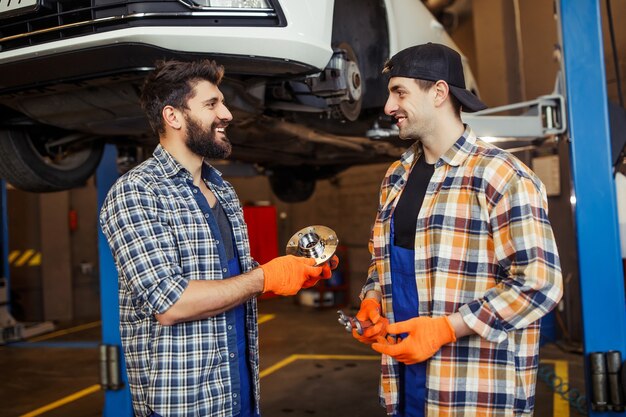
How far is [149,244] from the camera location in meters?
1.41

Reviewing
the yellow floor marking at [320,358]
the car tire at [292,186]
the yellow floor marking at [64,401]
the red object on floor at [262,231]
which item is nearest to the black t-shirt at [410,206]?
the yellow floor marking at [64,401]

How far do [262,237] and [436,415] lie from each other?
282 inches

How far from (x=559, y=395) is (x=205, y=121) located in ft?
11.1

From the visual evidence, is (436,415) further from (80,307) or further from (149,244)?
(80,307)

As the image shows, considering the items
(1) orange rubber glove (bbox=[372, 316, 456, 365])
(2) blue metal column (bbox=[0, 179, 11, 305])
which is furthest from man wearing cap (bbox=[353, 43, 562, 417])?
(2) blue metal column (bbox=[0, 179, 11, 305])

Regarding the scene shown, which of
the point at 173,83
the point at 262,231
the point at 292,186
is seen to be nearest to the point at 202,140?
the point at 173,83

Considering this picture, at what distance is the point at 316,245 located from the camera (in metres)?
1.70

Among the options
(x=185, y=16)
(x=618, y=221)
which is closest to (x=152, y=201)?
(x=185, y=16)

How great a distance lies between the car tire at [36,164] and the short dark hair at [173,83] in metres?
1.54

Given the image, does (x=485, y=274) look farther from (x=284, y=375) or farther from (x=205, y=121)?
(x=284, y=375)

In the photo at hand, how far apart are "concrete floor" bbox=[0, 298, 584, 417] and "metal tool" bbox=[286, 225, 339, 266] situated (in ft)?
7.28

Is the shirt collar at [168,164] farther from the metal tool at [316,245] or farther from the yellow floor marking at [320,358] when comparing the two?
the yellow floor marking at [320,358]

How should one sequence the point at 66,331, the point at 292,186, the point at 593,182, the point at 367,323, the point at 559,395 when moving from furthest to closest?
the point at 66,331 → the point at 292,186 → the point at 559,395 → the point at 593,182 → the point at 367,323

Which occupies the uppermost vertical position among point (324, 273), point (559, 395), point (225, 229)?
point (225, 229)
